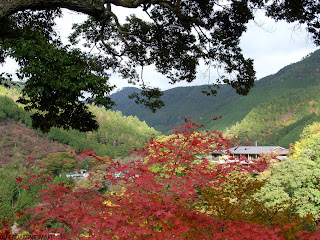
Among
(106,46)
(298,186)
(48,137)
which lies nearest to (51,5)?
(106,46)

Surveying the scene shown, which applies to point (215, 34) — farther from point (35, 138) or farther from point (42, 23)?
point (35, 138)

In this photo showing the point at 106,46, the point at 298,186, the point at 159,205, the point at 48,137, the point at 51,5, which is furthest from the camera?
the point at 48,137

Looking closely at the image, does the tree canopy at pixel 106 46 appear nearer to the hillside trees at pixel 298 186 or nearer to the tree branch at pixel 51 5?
the tree branch at pixel 51 5

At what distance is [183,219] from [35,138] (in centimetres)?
9101

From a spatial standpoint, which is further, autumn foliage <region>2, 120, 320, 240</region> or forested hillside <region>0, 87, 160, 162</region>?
forested hillside <region>0, 87, 160, 162</region>

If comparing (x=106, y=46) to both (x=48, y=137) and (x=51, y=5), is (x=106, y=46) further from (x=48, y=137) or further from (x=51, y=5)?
(x=48, y=137)

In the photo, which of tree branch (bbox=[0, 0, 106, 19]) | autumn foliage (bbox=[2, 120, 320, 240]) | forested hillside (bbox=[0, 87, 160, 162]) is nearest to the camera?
autumn foliage (bbox=[2, 120, 320, 240])

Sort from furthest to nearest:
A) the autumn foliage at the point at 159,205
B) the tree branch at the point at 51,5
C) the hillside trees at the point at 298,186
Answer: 1. the hillside trees at the point at 298,186
2. the tree branch at the point at 51,5
3. the autumn foliage at the point at 159,205

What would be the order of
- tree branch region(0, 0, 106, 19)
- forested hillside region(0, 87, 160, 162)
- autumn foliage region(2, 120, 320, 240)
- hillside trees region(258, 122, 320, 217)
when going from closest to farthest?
autumn foliage region(2, 120, 320, 240) < tree branch region(0, 0, 106, 19) < hillside trees region(258, 122, 320, 217) < forested hillside region(0, 87, 160, 162)

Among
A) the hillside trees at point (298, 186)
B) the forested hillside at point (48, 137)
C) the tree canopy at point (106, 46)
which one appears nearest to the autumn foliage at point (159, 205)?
the tree canopy at point (106, 46)

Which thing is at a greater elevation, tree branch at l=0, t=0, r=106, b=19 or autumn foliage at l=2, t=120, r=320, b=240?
tree branch at l=0, t=0, r=106, b=19

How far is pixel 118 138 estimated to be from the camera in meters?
98.2

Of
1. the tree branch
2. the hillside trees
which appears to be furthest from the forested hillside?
the tree branch

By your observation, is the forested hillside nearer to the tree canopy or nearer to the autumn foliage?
the tree canopy
